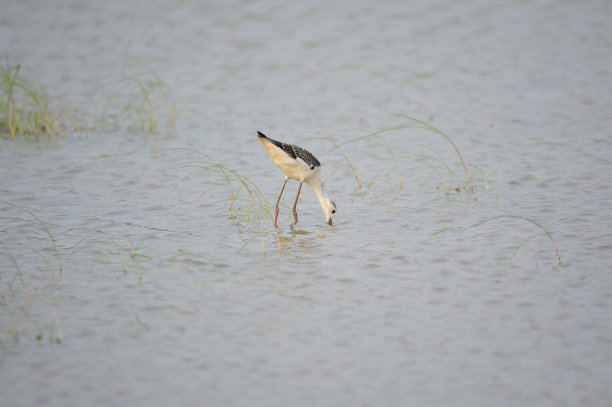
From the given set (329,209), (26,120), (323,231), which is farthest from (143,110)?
(323,231)

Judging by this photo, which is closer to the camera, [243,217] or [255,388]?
[255,388]

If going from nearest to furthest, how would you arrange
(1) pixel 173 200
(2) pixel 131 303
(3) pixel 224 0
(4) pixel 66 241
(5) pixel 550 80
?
(2) pixel 131 303, (4) pixel 66 241, (1) pixel 173 200, (5) pixel 550 80, (3) pixel 224 0

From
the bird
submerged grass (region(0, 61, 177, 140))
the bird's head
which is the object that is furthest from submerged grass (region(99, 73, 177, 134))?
the bird's head

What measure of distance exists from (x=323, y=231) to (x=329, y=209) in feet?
1.03

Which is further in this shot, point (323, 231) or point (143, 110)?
point (143, 110)

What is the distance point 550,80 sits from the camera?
14.6 meters

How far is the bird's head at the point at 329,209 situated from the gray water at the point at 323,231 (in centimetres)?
27

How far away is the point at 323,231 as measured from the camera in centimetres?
892

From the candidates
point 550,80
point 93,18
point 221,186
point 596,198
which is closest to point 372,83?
point 550,80

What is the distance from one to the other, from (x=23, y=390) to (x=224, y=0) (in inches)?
680

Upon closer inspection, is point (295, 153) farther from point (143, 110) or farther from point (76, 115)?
point (76, 115)

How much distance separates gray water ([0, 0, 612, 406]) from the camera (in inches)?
221

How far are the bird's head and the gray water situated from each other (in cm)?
27

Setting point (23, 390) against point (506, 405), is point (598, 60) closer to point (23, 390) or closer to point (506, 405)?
point (506, 405)
